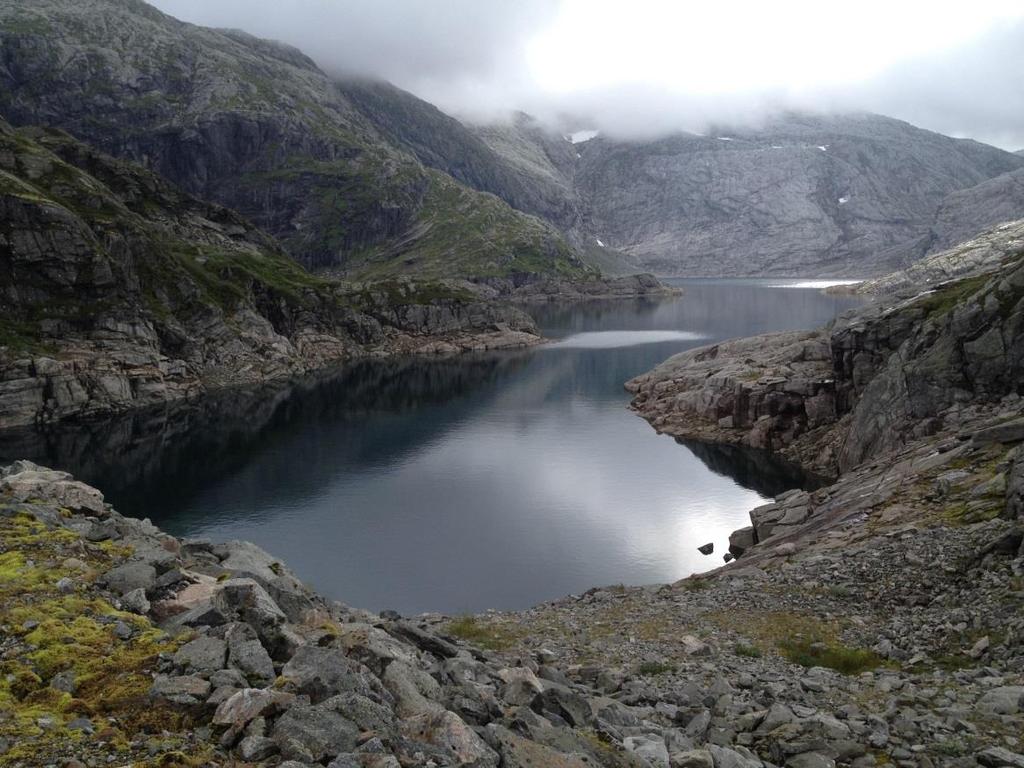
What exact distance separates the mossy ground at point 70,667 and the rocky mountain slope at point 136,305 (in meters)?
106

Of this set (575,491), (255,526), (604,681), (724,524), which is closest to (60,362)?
(255,526)

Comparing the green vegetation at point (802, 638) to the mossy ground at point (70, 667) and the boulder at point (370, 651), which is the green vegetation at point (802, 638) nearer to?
the boulder at point (370, 651)

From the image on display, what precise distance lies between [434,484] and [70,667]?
65.7 metres

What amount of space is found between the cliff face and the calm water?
5806 millimetres

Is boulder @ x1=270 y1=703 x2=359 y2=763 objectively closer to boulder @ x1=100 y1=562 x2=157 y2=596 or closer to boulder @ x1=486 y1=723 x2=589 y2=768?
boulder @ x1=486 y1=723 x2=589 y2=768

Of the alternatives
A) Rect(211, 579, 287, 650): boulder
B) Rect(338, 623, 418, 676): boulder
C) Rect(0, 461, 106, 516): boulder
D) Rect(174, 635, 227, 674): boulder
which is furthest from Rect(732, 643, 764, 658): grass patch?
Rect(0, 461, 106, 516): boulder

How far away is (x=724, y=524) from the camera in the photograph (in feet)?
211

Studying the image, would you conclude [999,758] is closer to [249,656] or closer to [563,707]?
[563,707]

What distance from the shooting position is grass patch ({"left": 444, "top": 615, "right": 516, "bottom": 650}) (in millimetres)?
30953

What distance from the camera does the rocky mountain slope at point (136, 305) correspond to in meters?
116

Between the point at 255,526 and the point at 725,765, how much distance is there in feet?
191

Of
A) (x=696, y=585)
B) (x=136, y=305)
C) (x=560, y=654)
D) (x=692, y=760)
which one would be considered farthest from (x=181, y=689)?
(x=136, y=305)

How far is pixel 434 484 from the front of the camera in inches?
3078

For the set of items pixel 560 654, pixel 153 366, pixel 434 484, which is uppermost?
pixel 153 366
